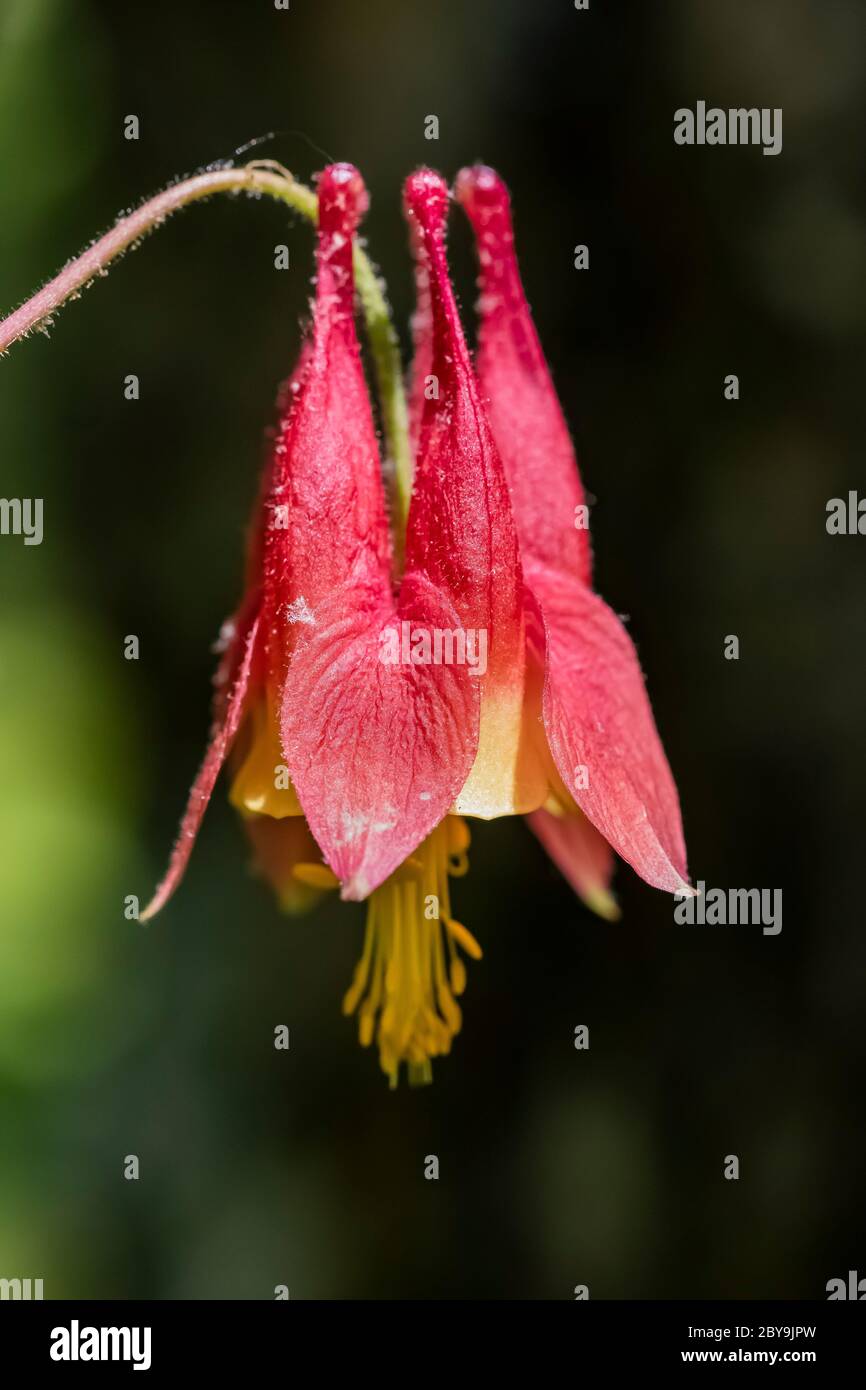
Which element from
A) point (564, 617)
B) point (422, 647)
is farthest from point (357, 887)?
point (564, 617)

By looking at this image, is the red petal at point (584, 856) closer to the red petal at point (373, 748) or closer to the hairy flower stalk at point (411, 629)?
the hairy flower stalk at point (411, 629)

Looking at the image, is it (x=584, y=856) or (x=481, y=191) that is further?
(x=584, y=856)

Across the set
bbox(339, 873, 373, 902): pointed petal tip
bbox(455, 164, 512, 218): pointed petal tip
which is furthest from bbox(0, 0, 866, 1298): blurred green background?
bbox(339, 873, 373, 902): pointed petal tip

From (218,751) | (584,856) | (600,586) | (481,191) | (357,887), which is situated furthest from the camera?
(600,586)

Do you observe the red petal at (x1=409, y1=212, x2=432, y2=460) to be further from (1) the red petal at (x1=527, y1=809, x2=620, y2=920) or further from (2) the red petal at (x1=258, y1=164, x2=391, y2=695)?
(1) the red petal at (x1=527, y1=809, x2=620, y2=920)

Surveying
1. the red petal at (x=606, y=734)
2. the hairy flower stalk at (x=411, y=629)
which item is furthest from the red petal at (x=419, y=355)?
the red petal at (x=606, y=734)

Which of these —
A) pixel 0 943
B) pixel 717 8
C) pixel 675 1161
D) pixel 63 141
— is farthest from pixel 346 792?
pixel 717 8

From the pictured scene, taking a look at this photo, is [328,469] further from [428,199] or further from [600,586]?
[600,586]
